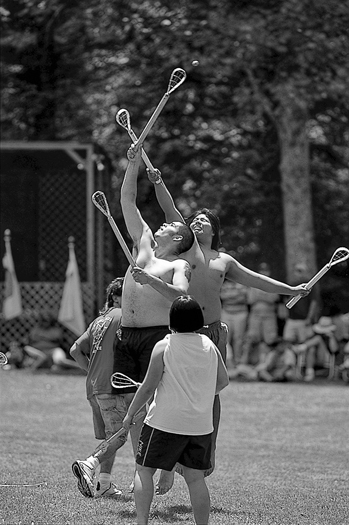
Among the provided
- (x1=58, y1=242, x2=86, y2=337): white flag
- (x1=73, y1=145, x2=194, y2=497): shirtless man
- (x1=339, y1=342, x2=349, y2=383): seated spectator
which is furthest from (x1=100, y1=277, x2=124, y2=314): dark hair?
(x1=58, y1=242, x2=86, y2=337): white flag

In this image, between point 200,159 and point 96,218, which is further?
point 200,159

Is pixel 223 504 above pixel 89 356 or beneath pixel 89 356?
beneath

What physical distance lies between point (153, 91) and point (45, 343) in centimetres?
595

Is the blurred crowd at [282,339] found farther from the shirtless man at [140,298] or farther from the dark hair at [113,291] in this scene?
the shirtless man at [140,298]

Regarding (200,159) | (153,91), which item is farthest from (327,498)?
(200,159)

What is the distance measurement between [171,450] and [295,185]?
13.2 meters

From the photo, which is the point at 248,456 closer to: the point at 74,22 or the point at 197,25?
the point at 197,25

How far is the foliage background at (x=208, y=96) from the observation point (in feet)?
56.3

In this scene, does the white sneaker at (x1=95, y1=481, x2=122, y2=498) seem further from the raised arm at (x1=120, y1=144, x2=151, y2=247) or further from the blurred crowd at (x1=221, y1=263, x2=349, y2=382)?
the blurred crowd at (x1=221, y1=263, x2=349, y2=382)

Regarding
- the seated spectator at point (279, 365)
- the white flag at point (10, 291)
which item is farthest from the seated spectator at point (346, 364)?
the white flag at point (10, 291)

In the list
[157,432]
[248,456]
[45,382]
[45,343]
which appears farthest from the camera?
[45,343]

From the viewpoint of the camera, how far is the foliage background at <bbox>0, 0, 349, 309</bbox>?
56.3 feet

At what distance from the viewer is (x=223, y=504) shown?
661 centimetres

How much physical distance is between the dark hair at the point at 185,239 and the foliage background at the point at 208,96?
1094cm
